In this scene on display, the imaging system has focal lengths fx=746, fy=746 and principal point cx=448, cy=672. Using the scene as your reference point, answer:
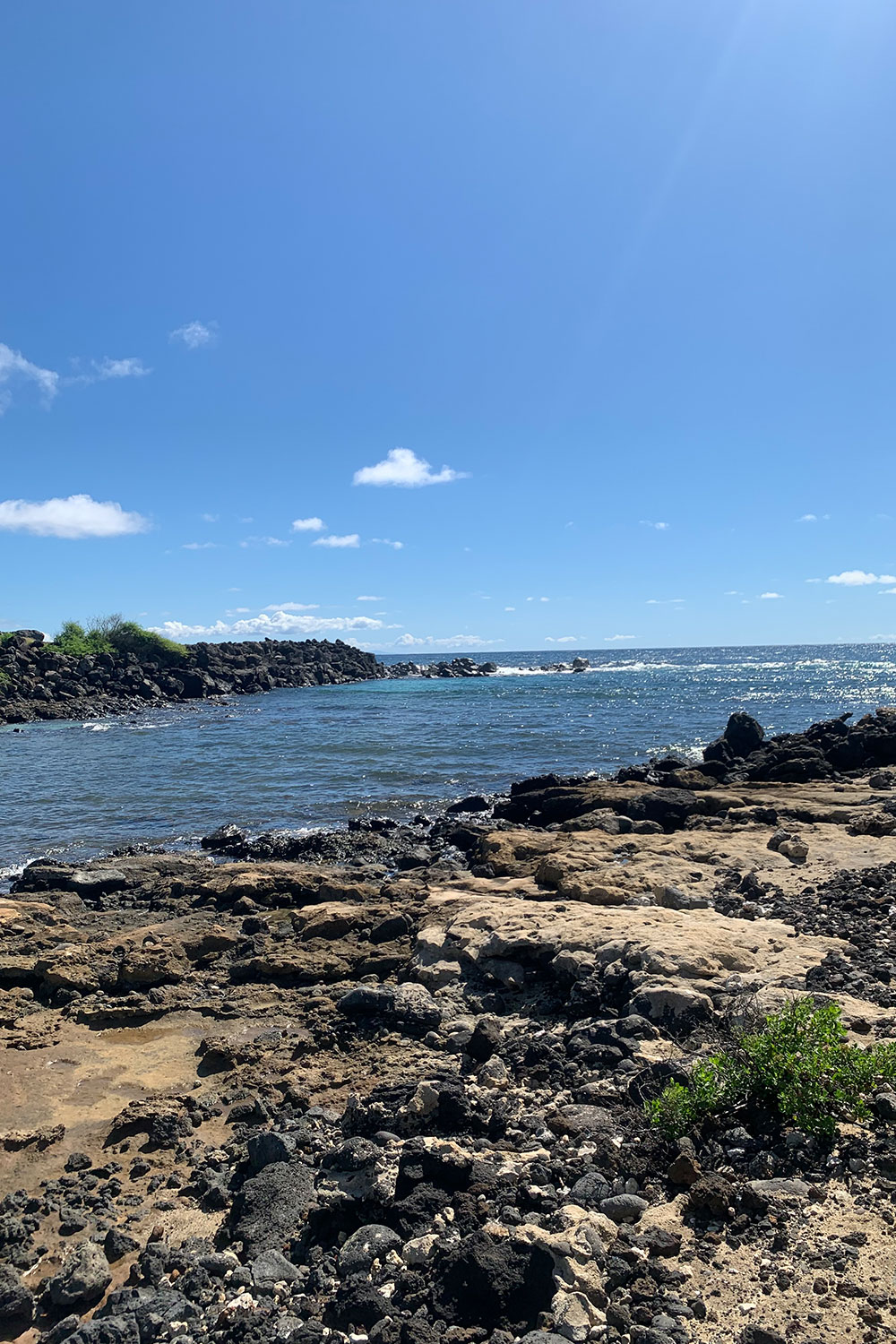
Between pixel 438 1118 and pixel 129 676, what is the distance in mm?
70816

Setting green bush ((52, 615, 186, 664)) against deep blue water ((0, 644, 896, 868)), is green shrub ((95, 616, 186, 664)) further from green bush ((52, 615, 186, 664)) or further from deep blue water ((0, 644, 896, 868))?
deep blue water ((0, 644, 896, 868))

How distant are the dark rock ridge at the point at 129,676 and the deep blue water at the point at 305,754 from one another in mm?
6385

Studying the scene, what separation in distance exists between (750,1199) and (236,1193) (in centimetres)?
329

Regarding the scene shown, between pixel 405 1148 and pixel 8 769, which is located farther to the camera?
pixel 8 769

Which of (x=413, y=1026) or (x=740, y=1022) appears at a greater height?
(x=740, y=1022)

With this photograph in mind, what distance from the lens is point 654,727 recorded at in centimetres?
4125

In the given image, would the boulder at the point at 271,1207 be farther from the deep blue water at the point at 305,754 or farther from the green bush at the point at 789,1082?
the deep blue water at the point at 305,754

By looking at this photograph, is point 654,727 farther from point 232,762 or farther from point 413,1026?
point 413,1026

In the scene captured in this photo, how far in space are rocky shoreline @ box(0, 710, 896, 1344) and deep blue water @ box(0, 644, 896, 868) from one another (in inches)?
306

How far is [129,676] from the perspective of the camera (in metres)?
69.8

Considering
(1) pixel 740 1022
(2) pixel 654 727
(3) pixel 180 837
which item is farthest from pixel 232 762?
(1) pixel 740 1022

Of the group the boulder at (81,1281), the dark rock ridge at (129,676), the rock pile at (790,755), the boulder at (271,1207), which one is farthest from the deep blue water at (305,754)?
the boulder at (271,1207)

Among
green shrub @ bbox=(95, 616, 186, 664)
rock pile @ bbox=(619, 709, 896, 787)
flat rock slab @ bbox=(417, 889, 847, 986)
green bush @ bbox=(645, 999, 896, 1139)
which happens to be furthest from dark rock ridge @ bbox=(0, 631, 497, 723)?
green bush @ bbox=(645, 999, 896, 1139)

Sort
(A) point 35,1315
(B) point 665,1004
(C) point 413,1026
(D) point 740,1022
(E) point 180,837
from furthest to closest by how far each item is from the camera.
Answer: (E) point 180,837 < (C) point 413,1026 < (B) point 665,1004 < (D) point 740,1022 < (A) point 35,1315
